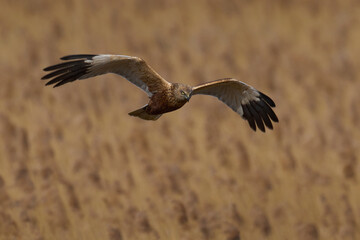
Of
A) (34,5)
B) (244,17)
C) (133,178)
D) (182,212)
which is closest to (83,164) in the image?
(133,178)

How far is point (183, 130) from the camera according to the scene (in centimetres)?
1553

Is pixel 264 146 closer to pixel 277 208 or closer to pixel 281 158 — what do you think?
pixel 281 158

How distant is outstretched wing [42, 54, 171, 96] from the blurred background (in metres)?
3.03

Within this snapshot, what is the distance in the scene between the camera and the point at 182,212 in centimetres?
1322

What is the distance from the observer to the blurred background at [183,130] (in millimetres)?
13195

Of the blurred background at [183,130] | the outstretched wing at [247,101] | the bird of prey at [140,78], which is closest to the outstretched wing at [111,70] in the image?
the bird of prey at [140,78]

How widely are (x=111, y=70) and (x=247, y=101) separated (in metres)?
2.37

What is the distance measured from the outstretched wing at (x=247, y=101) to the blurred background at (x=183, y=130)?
2.28 m

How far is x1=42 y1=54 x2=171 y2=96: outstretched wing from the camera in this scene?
10445 millimetres

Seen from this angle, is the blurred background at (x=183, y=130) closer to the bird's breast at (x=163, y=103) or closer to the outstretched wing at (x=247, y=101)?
the outstretched wing at (x=247, y=101)

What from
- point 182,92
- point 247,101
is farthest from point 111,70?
point 247,101

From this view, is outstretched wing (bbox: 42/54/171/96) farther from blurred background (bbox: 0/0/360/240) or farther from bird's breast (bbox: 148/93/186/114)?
blurred background (bbox: 0/0/360/240)

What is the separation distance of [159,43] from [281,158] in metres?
4.68

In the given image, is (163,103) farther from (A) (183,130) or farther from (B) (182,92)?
(A) (183,130)
